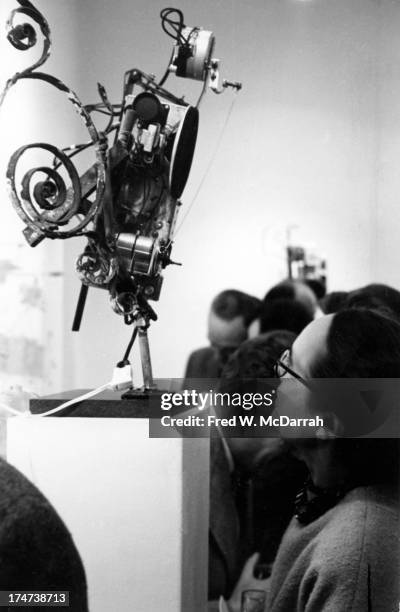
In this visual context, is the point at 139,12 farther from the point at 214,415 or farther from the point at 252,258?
the point at 214,415

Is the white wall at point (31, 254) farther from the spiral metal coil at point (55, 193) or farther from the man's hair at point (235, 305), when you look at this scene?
the man's hair at point (235, 305)

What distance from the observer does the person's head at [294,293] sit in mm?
1330

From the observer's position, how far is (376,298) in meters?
1.31

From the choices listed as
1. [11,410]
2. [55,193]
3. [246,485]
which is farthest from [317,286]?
[11,410]

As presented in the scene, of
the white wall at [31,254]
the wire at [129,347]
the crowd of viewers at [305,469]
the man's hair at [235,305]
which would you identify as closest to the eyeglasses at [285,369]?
the crowd of viewers at [305,469]

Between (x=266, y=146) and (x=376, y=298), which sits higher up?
(x=266, y=146)

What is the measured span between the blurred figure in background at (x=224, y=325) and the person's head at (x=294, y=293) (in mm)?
31

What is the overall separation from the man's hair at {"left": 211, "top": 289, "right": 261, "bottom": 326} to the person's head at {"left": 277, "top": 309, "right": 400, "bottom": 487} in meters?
0.12

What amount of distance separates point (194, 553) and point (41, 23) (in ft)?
3.07

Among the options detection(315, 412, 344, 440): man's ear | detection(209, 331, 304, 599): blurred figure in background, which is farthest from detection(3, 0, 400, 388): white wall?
detection(315, 412, 344, 440): man's ear

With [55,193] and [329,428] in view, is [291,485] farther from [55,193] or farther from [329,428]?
[55,193]

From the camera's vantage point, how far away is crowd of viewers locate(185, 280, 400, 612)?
1141mm

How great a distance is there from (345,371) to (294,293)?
0.63ft

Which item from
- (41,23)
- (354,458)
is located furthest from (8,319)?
(354,458)
